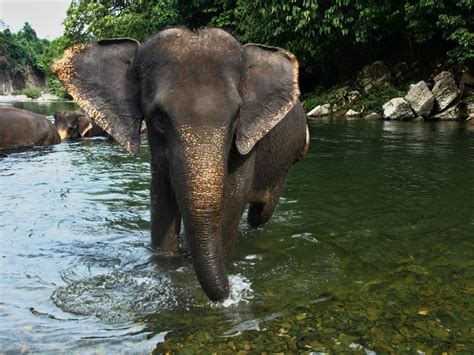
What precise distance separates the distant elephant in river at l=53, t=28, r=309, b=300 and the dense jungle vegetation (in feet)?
29.2

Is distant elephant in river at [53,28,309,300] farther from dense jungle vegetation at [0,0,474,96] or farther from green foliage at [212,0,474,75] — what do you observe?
green foliage at [212,0,474,75]

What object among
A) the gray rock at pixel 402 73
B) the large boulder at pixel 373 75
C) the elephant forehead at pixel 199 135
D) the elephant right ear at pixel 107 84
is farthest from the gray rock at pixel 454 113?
the elephant forehead at pixel 199 135

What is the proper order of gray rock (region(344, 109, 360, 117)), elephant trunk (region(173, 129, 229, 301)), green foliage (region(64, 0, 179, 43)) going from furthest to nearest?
green foliage (region(64, 0, 179, 43)), gray rock (region(344, 109, 360, 117)), elephant trunk (region(173, 129, 229, 301))

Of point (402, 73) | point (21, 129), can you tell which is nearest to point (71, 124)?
point (21, 129)

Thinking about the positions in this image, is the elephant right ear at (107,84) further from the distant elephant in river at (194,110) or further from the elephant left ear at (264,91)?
the elephant left ear at (264,91)

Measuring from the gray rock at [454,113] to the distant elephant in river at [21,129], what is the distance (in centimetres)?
1077

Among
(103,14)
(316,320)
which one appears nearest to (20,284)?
(316,320)

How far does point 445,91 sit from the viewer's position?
1656 centimetres

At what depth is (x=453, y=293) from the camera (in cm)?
331

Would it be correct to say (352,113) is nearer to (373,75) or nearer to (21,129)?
(373,75)

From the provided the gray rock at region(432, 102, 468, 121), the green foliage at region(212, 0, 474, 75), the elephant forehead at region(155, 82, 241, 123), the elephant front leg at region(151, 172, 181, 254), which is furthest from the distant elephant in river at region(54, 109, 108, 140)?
the elephant forehead at region(155, 82, 241, 123)

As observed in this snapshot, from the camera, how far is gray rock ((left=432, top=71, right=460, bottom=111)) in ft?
53.9

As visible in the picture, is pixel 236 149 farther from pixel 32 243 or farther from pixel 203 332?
pixel 32 243

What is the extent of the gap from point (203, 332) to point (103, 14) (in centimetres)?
2518
